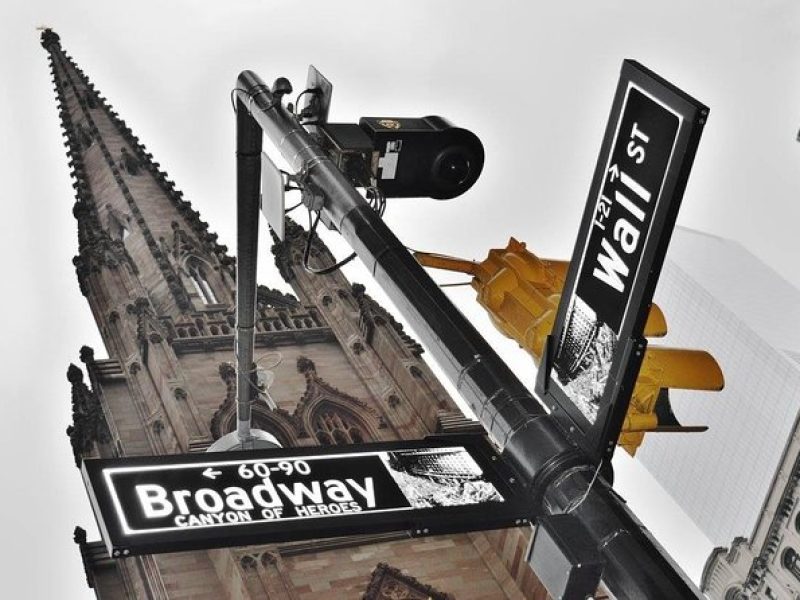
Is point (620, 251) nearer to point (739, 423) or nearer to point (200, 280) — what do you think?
point (739, 423)

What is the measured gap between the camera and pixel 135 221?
2083 inches

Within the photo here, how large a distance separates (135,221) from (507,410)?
156 ft

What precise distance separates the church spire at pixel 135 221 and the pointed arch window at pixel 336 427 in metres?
8.74

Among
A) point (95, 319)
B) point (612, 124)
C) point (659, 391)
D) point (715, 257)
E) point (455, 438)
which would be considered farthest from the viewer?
point (95, 319)

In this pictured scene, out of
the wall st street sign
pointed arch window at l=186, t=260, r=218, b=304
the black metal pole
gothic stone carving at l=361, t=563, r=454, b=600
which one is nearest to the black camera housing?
the black metal pole

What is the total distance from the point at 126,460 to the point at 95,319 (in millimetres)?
39490

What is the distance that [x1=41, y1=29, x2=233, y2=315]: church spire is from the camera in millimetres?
47125

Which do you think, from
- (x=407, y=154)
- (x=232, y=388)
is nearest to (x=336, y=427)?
(x=232, y=388)

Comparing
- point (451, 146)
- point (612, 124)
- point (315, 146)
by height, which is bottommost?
point (612, 124)

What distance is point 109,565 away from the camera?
34.8 metres

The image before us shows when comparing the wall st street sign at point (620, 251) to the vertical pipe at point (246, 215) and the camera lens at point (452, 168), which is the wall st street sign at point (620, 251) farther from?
the camera lens at point (452, 168)

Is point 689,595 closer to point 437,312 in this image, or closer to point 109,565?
point 437,312

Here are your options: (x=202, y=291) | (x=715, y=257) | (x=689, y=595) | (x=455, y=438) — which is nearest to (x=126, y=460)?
(x=455, y=438)

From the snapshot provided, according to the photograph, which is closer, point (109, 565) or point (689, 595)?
point (689, 595)
